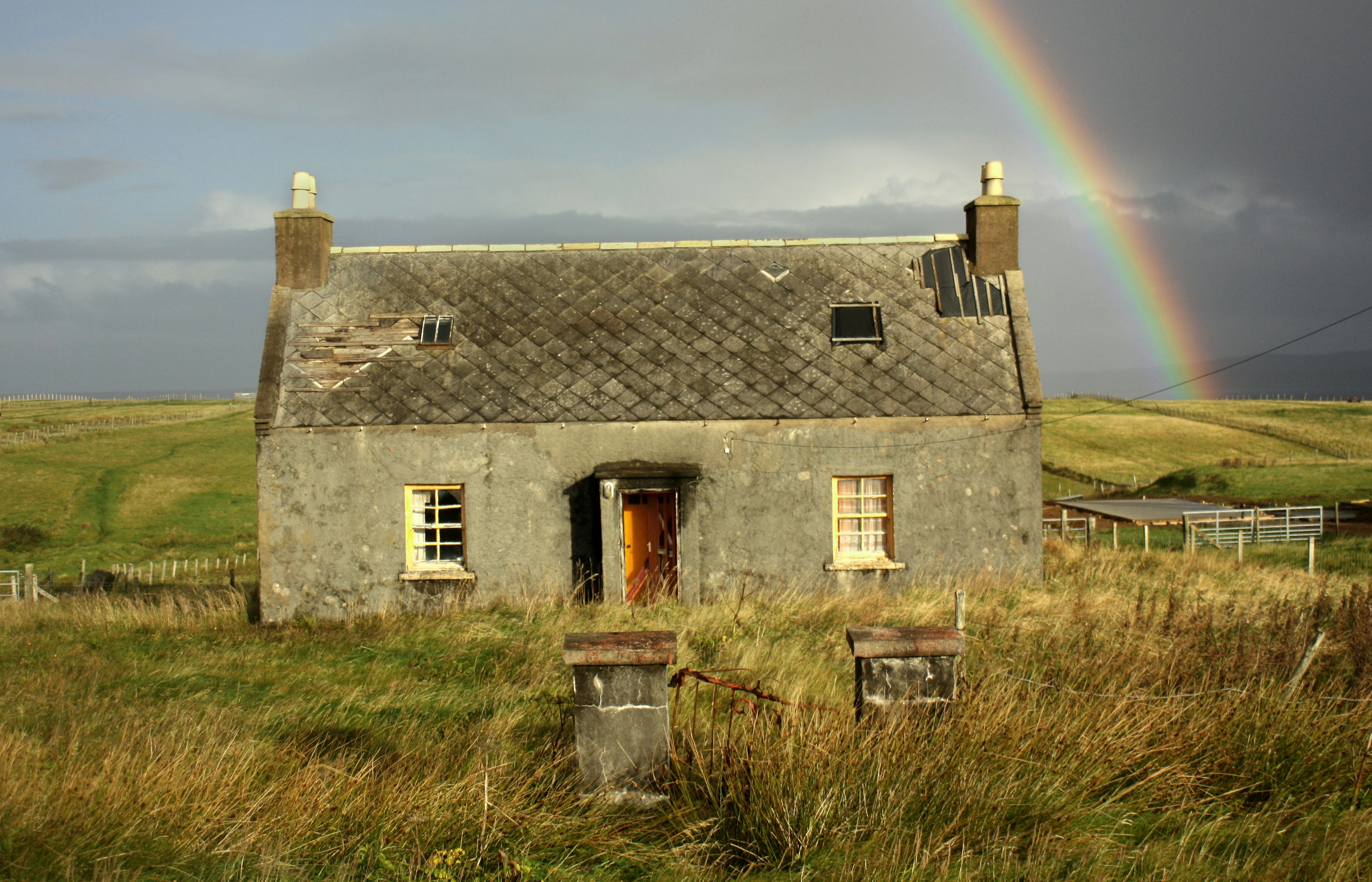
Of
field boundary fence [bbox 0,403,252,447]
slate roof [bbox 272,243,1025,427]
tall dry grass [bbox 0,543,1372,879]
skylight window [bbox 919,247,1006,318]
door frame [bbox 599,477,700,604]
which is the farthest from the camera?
field boundary fence [bbox 0,403,252,447]

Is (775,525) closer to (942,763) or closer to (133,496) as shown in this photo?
(942,763)

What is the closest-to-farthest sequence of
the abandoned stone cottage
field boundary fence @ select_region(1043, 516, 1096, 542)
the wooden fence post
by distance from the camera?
the wooden fence post, the abandoned stone cottage, field boundary fence @ select_region(1043, 516, 1096, 542)

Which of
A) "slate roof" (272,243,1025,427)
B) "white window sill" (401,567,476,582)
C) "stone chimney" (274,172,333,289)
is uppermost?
"stone chimney" (274,172,333,289)

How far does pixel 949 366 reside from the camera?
47.3ft

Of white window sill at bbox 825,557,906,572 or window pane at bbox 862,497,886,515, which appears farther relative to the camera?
window pane at bbox 862,497,886,515

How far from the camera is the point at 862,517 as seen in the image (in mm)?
13844

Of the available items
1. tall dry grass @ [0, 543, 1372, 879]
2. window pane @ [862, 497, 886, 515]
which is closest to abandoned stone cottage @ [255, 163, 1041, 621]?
window pane @ [862, 497, 886, 515]

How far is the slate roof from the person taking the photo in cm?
1384

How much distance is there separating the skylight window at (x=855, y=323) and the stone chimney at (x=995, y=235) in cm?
207

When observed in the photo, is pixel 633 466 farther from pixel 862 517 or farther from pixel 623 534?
pixel 862 517

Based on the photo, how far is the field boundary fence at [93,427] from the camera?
52812 millimetres

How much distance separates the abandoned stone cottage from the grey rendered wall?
28mm

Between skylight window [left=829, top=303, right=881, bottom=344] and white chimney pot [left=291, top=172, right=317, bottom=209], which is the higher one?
white chimney pot [left=291, top=172, right=317, bottom=209]

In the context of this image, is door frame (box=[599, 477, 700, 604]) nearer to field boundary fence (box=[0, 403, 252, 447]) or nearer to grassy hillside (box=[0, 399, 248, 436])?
field boundary fence (box=[0, 403, 252, 447])
